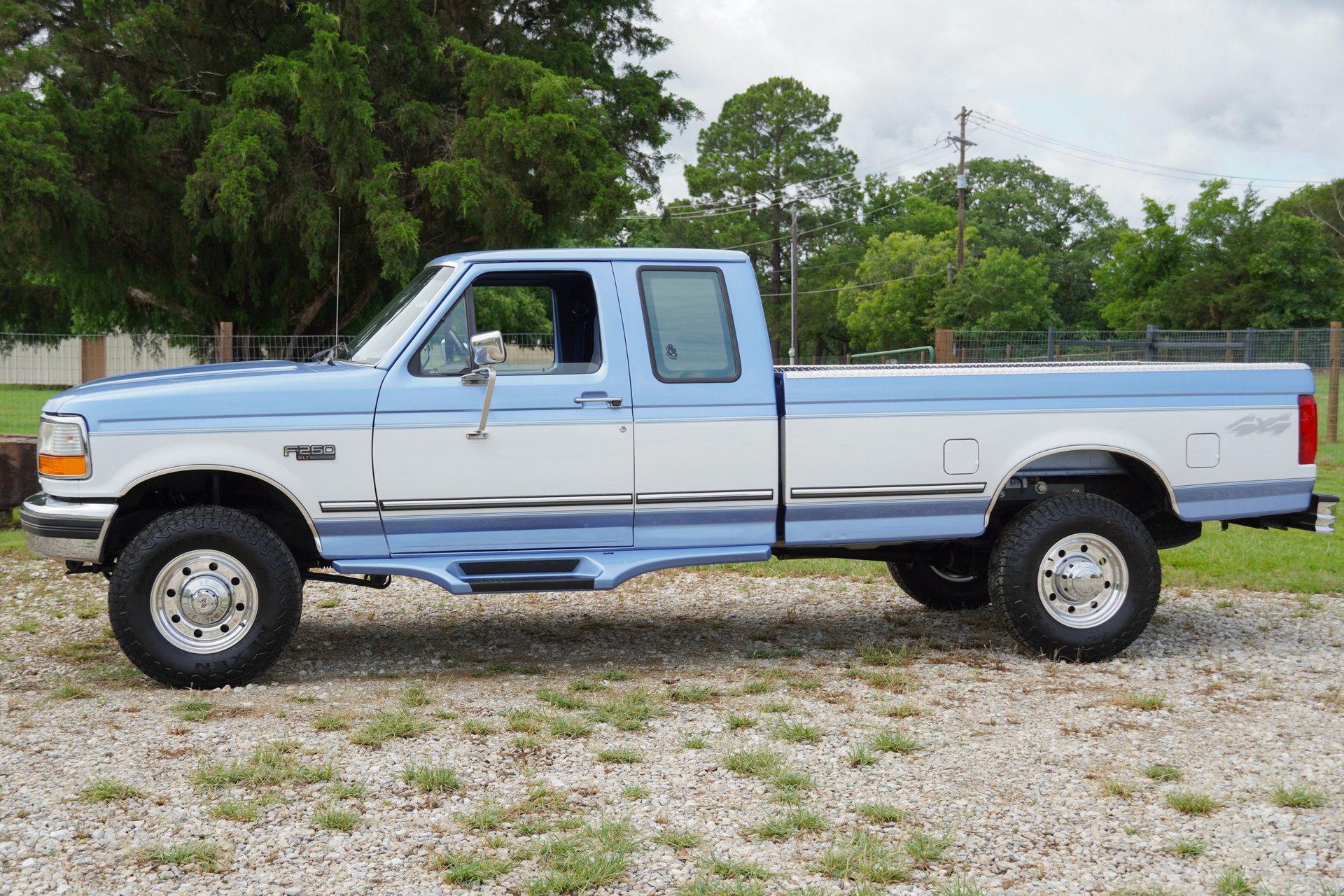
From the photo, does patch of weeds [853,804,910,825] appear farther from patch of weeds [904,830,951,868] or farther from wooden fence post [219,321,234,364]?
wooden fence post [219,321,234,364]

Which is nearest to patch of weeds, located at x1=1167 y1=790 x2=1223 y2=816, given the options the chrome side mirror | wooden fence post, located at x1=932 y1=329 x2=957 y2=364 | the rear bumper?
the rear bumper

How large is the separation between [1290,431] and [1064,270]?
7613 centimetres

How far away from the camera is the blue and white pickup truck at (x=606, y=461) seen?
5.98 m

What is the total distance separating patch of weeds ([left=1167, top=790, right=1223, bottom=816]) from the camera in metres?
4.38

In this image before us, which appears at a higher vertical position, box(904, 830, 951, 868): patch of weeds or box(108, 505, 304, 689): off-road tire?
box(108, 505, 304, 689): off-road tire

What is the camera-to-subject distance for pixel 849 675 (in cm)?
643

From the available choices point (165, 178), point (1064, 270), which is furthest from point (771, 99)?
point (165, 178)

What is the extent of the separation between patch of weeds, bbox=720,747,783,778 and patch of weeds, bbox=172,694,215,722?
2.43 metres

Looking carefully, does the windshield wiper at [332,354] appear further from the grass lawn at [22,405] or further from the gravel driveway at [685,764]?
the grass lawn at [22,405]

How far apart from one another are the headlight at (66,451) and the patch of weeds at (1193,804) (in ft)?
16.5

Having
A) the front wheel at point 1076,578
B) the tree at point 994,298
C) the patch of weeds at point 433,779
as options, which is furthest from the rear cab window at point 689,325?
the tree at point 994,298

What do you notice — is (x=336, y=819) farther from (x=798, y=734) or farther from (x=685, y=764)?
(x=798, y=734)

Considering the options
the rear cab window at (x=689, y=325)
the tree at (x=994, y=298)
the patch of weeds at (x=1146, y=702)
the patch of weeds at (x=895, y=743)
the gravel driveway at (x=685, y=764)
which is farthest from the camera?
the tree at (x=994, y=298)

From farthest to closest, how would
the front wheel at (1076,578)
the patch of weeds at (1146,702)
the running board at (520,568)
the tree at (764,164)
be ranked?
the tree at (764,164) < the front wheel at (1076,578) < the running board at (520,568) < the patch of weeds at (1146,702)
